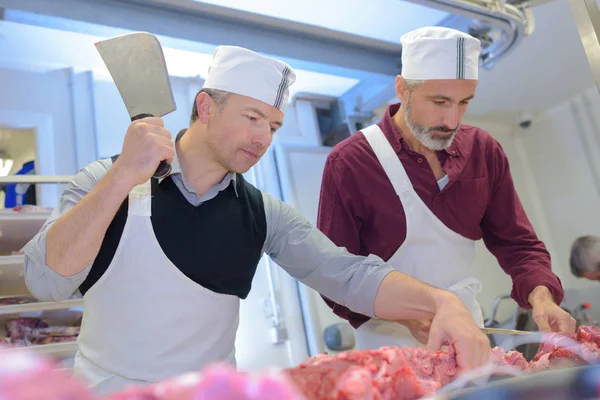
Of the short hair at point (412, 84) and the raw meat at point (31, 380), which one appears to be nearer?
the raw meat at point (31, 380)

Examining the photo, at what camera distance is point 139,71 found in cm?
134

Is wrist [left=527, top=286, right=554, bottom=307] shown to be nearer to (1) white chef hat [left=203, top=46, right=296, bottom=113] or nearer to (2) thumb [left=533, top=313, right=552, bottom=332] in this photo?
(2) thumb [left=533, top=313, right=552, bottom=332]

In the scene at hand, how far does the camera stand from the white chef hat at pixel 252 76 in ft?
5.28

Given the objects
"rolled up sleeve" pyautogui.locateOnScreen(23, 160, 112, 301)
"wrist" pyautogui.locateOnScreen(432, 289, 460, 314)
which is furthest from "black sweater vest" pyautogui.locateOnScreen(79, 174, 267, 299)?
"wrist" pyautogui.locateOnScreen(432, 289, 460, 314)

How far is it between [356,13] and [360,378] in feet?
8.99

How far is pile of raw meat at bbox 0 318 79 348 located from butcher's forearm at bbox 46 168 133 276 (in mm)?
1118

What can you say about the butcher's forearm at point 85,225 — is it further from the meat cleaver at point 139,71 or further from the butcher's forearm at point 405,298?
the butcher's forearm at point 405,298

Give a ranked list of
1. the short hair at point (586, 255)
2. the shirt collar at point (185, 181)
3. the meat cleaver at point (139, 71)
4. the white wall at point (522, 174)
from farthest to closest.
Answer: the white wall at point (522, 174), the short hair at point (586, 255), the shirt collar at point (185, 181), the meat cleaver at point (139, 71)

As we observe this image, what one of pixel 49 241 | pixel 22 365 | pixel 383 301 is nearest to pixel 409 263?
pixel 383 301

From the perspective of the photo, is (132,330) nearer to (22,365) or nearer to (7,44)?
(22,365)

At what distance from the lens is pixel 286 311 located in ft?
10.7

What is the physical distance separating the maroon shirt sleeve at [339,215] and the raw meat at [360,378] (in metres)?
0.86

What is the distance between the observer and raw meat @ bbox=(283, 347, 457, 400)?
2.23 ft

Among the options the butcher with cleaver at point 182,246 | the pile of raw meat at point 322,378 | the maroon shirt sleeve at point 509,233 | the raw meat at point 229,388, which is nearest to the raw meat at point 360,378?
the pile of raw meat at point 322,378
